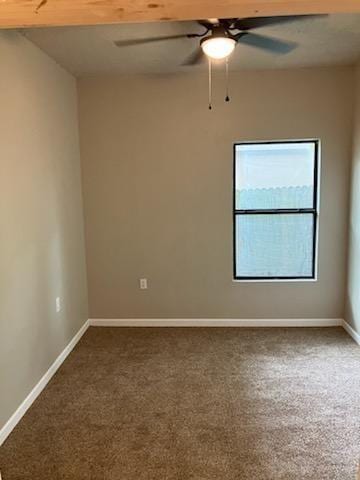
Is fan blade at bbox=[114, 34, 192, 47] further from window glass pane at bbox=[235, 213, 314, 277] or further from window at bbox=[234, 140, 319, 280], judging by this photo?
window glass pane at bbox=[235, 213, 314, 277]

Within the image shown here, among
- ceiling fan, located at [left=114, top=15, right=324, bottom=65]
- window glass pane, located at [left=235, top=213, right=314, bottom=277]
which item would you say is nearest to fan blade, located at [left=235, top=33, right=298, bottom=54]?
ceiling fan, located at [left=114, top=15, right=324, bottom=65]

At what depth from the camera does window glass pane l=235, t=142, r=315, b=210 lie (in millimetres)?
4078

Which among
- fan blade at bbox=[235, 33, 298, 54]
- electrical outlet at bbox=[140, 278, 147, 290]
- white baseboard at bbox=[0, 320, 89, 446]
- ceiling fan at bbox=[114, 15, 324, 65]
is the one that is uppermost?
fan blade at bbox=[235, 33, 298, 54]

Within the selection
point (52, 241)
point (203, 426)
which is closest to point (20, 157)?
point (52, 241)

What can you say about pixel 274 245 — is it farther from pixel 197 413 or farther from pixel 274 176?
pixel 197 413

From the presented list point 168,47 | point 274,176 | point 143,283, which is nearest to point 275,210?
point 274,176

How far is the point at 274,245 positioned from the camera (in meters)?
4.20

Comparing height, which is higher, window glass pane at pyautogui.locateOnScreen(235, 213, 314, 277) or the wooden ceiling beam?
the wooden ceiling beam

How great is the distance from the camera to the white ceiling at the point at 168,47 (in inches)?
109

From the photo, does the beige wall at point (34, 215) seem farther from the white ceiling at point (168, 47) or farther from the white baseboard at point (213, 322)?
the white baseboard at point (213, 322)

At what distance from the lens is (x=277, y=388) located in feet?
9.75

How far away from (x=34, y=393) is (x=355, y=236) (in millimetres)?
3127

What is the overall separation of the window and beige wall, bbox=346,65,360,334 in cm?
36

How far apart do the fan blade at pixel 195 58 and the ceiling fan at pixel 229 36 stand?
0.30 ft
